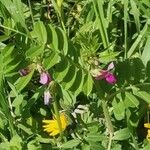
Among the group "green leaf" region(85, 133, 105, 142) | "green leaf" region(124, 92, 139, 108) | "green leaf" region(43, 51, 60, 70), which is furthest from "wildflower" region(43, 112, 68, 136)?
"green leaf" region(43, 51, 60, 70)

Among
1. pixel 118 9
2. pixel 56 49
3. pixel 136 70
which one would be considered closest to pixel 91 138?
pixel 136 70

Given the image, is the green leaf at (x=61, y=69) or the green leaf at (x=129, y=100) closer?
the green leaf at (x=61, y=69)

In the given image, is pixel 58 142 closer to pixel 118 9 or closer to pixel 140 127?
pixel 140 127

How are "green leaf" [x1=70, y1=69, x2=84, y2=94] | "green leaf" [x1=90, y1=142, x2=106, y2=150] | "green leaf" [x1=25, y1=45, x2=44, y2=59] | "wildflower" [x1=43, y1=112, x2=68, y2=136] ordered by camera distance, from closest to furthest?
"green leaf" [x1=25, y1=45, x2=44, y2=59] → "green leaf" [x1=70, y1=69, x2=84, y2=94] → "green leaf" [x1=90, y1=142, x2=106, y2=150] → "wildflower" [x1=43, y1=112, x2=68, y2=136]

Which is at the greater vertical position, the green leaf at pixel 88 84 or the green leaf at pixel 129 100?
the green leaf at pixel 88 84

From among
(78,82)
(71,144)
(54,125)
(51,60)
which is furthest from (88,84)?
(54,125)

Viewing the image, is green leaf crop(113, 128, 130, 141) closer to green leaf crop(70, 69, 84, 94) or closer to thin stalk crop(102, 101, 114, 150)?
thin stalk crop(102, 101, 114, 150)

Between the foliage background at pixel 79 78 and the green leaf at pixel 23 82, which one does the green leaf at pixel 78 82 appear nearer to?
the foliage background at pixel 79 78

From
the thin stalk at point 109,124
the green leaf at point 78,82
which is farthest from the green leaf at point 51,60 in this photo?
the thin stalk at point 109,124
